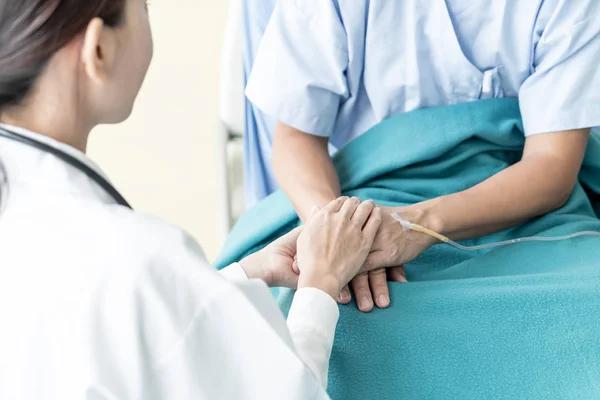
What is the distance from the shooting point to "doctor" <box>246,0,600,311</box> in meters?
1.18

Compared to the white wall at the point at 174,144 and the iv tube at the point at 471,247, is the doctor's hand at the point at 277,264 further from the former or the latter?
the white wall at the point at 174,144

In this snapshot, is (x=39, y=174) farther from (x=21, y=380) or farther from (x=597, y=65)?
(x=597, y=65)

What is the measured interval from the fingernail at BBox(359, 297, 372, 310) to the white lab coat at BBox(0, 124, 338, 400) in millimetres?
325

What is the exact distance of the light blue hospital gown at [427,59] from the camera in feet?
3.93

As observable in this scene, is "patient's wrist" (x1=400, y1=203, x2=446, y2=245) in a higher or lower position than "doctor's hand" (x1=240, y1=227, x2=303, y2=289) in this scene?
lower

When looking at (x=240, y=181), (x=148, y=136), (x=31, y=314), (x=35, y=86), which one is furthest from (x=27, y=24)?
(x=148, y=136)

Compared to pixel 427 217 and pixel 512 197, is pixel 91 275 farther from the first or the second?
pixel 512 197

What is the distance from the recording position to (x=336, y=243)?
40.2 inches

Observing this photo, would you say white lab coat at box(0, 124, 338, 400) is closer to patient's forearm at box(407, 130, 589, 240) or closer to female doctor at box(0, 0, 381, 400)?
female doctor at box(0, 0, 381, 400)

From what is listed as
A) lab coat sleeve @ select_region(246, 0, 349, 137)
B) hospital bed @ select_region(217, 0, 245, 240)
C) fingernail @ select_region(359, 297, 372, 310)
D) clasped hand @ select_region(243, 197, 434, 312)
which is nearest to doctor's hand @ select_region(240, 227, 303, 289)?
clasped hand @ select_region(243, 197, 434, 312)

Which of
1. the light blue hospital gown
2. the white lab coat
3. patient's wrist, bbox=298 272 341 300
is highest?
the white lab coat

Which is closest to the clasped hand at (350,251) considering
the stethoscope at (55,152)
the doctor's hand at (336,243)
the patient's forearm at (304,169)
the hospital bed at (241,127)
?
the doctor's hand at (336,243)

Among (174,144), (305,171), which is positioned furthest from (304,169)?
(174,144)

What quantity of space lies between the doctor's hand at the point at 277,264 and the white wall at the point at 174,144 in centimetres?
107
